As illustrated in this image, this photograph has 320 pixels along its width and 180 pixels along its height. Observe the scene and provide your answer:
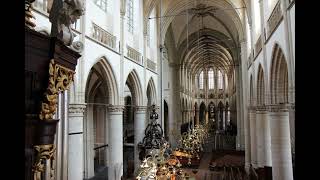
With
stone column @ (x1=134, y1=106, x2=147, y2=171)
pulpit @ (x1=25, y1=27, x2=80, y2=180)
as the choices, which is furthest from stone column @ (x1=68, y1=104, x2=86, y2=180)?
stone column @ (x1=134, y1=106, x2=147, y2=171)

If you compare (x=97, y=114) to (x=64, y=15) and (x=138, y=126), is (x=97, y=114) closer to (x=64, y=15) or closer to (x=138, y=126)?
(x=138, y=126)

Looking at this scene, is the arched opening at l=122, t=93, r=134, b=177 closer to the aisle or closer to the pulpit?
the aisle

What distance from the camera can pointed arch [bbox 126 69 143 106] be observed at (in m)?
16.8

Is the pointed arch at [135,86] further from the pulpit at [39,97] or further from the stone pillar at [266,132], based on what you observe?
the pulpit at [39,97]

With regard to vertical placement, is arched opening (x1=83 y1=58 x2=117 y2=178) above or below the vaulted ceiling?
below

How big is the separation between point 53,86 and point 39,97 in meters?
0.21

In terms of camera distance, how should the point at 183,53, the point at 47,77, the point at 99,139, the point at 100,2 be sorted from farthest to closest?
the point at 183,53
the point at 99,139
the point at 100,2
the point at 47,77

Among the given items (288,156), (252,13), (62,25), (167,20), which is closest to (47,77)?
(62,25)

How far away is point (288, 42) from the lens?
7785 mm

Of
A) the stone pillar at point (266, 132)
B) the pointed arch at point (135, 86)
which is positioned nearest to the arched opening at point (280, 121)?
the stone pillar at point (266, 132)

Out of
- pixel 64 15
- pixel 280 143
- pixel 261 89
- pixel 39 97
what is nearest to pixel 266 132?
pixel 261 89

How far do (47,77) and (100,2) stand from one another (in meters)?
10.5

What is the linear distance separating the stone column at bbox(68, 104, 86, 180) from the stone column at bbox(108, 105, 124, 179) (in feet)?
12.8
